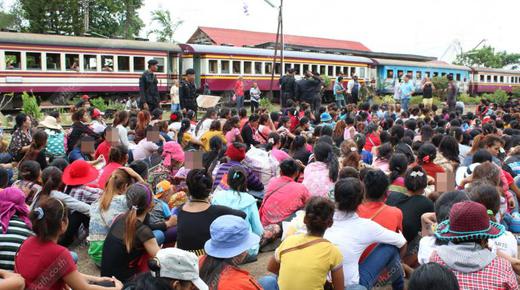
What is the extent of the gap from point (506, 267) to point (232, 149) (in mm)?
3479

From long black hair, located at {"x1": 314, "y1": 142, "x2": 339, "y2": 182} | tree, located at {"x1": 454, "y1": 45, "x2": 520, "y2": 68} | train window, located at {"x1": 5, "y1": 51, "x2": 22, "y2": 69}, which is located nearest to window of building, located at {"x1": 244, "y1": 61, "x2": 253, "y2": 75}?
train window, located at {"x1": 5, "y1": 51, "x2": 22, "y2": 69}

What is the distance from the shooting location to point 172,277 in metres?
2.40

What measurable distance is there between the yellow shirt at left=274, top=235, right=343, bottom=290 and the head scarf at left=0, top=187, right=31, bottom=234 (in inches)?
78.8

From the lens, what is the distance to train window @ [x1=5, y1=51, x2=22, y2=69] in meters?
16.6

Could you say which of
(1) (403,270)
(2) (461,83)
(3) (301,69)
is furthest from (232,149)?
(2) (461,83)

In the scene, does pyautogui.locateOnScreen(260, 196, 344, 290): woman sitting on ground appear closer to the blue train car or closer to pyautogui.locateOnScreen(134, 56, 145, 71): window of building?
pyautogui.locateOnScreen(134, 56, 145, 71): window of building

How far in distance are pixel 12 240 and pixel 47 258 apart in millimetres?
845

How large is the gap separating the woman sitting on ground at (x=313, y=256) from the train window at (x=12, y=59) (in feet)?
53.1

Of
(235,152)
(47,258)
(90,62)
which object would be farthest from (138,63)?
(47,258)

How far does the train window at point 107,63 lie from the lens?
62.1 feet

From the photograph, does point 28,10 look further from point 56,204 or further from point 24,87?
point 56,204

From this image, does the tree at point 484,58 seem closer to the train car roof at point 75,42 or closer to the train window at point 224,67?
the train window at point 224,67

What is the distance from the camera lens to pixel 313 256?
9.66ft

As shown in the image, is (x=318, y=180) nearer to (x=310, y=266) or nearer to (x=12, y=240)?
(x=310, y=266)
